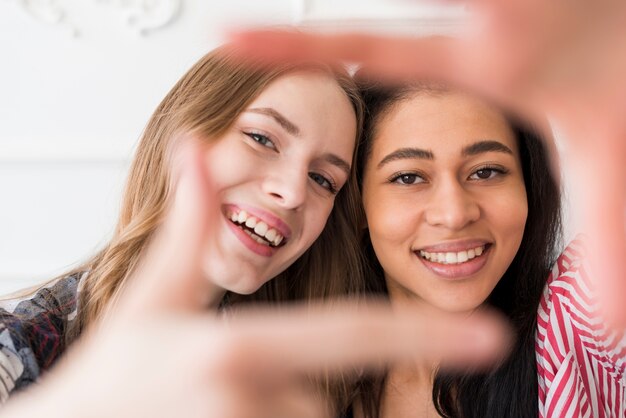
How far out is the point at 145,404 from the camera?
1.78 ft

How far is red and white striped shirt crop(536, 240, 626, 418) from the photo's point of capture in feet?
3.56

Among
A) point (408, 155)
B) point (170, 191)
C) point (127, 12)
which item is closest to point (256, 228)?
point (170, 191)

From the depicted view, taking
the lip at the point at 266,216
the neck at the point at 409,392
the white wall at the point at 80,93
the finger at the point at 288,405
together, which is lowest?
the neck at the point at 409,392

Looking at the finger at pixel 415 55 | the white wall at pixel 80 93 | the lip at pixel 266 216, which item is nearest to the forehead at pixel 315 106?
the lip at pixel 266 216

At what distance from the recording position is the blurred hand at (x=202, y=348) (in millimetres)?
506

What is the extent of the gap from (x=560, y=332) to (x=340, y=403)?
393mm

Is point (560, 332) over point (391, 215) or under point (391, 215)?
under

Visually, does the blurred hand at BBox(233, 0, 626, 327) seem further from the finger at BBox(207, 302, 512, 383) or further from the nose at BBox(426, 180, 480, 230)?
the nose at BBox(426, 180, 480, 230)

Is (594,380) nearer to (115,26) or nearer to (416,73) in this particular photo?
(416,73)

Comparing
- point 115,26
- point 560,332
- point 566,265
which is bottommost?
point 560,332

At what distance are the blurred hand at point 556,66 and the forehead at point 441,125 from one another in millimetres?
802

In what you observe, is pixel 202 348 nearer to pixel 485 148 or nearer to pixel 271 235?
pixel 271 235

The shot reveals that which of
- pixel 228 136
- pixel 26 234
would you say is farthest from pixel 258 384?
pixel 26 234

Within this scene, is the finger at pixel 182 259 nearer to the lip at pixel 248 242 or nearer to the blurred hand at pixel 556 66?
the blurred hand at pixel 556 66
